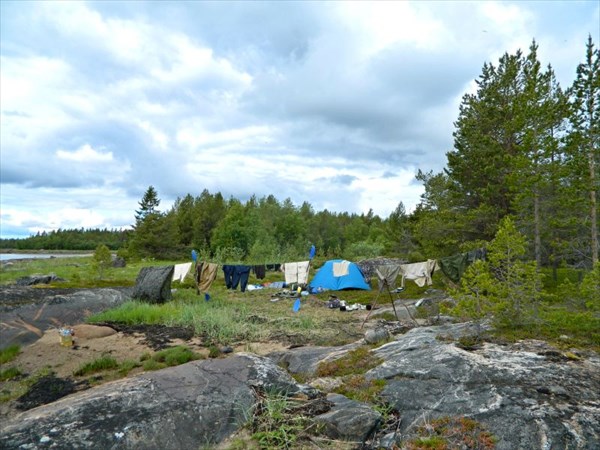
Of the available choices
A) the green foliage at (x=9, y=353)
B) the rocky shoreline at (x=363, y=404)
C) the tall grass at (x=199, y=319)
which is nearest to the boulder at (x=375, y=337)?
the rocky shoreline at (x=363, y=404)

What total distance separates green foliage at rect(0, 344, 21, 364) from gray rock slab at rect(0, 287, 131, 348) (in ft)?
1.49

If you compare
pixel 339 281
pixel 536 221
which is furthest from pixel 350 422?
pixel 339 281

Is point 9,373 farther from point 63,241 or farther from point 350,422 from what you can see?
point 63,241

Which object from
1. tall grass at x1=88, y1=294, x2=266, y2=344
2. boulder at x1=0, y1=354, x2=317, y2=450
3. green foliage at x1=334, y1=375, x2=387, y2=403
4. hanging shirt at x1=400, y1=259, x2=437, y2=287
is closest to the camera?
boulder at x1=0, y1=354, x2=317, y2=450

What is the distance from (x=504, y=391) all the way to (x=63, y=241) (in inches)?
4472

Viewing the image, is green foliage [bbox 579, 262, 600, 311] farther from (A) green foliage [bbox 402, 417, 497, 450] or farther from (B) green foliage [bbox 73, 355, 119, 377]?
(B) green foliage [bbox 73, 355, 119, 377]

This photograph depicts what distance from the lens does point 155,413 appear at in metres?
4.75

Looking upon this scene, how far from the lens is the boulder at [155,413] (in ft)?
14.1

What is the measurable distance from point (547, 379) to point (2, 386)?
31.4 ft

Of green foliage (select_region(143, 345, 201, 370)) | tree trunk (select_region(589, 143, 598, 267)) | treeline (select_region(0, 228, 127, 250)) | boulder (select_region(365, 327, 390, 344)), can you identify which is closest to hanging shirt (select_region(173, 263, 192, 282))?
green foliage (select_region(143, 345, 201, 370))

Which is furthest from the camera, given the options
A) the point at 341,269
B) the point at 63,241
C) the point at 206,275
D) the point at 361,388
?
the point at 63,241

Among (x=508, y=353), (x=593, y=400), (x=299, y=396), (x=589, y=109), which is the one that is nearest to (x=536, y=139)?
(x=589, y=109)

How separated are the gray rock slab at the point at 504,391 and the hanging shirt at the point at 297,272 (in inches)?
443

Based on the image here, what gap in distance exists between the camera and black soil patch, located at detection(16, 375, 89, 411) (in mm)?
6824
